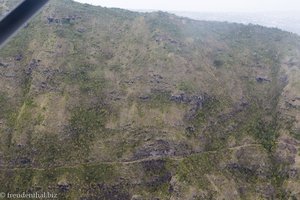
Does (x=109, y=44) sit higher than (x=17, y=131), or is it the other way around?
(x=109, y=44)

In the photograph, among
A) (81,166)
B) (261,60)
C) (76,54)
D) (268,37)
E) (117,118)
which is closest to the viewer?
(81,166)

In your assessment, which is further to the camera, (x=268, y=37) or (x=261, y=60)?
(x=268, y=37)

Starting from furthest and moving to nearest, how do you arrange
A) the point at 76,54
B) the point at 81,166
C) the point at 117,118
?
the point at 76,54 → the point at 117,118 → the point at 81,166

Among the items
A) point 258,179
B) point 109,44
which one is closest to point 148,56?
point 109,44

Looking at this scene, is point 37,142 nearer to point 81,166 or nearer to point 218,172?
point 81,166

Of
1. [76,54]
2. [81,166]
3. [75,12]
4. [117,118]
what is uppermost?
[75,12]

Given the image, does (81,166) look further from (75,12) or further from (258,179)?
(75,12)
